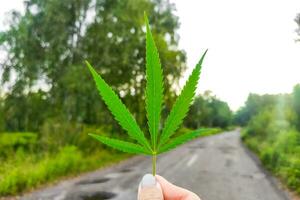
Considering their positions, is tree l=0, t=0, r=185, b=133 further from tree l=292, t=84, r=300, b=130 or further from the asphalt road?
tree l=292, t=84, r=300, b=130

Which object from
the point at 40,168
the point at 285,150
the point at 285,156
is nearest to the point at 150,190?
the point at 40,168

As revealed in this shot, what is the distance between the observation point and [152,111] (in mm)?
590

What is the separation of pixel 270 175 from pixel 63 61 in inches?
423

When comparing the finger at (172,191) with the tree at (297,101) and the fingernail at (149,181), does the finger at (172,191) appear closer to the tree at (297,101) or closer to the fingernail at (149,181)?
the fingernail at (149,181)

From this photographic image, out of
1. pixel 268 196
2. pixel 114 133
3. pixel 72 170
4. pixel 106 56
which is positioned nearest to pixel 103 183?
pixel 72 170

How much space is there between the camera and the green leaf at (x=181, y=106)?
561mm

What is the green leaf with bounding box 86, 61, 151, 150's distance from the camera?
56 centimetres

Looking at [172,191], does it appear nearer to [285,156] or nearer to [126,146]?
[126,146]

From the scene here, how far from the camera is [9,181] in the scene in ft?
42.0

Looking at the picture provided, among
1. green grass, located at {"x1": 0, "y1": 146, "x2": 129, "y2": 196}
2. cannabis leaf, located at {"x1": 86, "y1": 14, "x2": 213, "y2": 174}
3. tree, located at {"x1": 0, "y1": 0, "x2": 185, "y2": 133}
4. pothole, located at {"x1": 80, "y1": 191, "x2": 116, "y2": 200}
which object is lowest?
pothole, located at {"x1": 80, "y1": 191, "x2": 116, "y2": 200}

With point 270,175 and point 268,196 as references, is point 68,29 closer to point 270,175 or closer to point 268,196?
point 270,175

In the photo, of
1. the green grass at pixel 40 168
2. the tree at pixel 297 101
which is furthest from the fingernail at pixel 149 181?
the tree at pixel 297 101

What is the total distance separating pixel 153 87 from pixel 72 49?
22.4 meters

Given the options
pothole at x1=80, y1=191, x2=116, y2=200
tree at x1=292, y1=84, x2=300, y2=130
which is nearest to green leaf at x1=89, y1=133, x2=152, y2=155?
pothole at x1=80, y1=191, x2=116, y2=200
